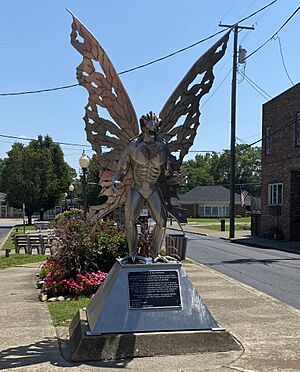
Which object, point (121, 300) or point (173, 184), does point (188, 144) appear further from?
point (121, 300)

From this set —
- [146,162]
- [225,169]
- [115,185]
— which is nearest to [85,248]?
[115,185]

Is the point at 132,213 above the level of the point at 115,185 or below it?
below

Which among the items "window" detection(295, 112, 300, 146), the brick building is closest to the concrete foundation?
the brick building

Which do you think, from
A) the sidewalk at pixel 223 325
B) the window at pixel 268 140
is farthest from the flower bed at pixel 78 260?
the window at pixel 268 140

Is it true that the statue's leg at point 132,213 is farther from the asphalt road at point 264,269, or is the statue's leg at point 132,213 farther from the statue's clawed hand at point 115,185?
the asphalt road at point 264,269

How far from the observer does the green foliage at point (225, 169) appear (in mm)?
100000

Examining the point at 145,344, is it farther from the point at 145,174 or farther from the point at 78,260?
the point at 78,260

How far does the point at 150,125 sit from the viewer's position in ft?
23.2

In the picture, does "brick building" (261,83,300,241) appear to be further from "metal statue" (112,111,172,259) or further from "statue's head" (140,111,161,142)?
"statue's head" (140,111,161,142)

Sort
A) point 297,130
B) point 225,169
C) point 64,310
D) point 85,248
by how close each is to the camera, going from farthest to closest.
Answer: point 225,169, point 297,130, point 85,248, point 64,310

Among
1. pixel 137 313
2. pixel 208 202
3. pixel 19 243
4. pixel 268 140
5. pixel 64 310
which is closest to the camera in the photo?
pixel 137 313

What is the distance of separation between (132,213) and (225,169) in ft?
326

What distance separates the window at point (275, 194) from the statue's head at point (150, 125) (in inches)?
962

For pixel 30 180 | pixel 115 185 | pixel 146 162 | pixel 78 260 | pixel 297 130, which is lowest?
pixel 78 260
